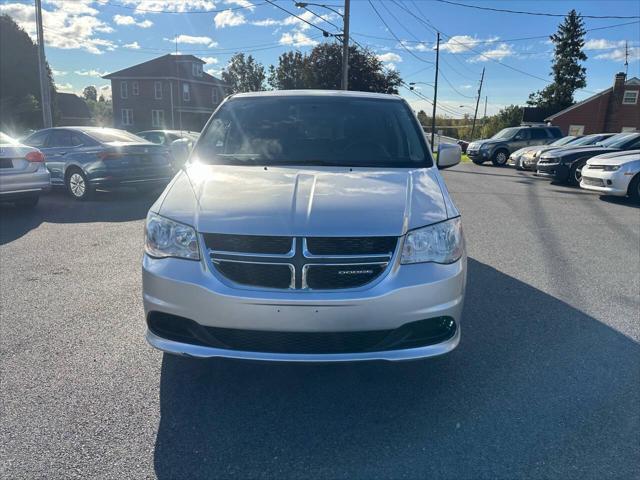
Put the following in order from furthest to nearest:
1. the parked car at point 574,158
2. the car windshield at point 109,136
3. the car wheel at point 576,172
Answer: the car wheel at point 576,172 < the parked car at point 574,158 < the car windshield at point 109,136

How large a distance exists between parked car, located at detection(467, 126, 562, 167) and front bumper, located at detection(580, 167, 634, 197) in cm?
1127

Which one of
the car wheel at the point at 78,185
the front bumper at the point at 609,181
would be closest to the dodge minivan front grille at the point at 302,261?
the car wheel at the point at 78,185

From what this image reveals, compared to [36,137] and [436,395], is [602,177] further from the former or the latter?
[36,137]

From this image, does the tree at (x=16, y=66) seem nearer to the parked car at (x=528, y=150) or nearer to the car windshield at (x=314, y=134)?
the parked car at (x=528, y=150)

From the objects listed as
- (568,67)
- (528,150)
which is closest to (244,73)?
(568,67)

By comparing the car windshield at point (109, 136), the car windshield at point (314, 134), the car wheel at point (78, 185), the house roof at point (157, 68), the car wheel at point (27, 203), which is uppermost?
the house roof at point (157, 68)

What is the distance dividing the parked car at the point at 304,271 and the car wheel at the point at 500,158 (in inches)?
802

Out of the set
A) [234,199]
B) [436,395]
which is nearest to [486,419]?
[436,395]

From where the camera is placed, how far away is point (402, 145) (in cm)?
387

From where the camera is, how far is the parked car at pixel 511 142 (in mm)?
21625

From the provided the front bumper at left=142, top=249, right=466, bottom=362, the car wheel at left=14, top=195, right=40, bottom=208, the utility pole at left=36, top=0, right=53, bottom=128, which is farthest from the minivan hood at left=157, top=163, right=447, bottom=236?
the utility pole at left=36, top=0, right=53, bottom=128

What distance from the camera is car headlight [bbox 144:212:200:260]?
8.65ft

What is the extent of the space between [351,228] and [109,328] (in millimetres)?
2267

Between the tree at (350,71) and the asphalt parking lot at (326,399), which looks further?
the tree at (350,71)
